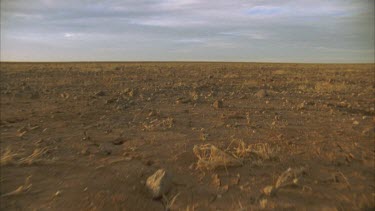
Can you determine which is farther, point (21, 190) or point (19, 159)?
point (19, 159)

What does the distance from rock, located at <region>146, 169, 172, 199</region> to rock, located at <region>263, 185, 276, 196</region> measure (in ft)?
3.06

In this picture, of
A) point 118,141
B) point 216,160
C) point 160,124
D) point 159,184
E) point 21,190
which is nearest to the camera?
point 159,184

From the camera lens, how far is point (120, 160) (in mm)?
4184

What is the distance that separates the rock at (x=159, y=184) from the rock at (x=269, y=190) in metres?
0.93

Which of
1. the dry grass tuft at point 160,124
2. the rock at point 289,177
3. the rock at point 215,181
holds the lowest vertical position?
the rock at point 215,181

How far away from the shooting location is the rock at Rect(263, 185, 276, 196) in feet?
11.1

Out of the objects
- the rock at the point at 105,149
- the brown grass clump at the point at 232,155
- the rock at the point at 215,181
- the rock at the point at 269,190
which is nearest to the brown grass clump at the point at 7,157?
the rock at the point at 105,149

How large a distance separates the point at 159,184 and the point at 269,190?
3.48 ft

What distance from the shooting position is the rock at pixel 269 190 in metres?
3.40

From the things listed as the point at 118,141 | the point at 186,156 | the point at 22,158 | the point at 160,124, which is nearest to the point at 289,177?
the point at 186,156

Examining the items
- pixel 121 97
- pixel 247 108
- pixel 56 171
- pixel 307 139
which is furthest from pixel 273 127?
pixel 121 97

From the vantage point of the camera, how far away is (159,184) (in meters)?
3.41

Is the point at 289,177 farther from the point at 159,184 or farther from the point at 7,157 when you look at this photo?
the point at 7,157

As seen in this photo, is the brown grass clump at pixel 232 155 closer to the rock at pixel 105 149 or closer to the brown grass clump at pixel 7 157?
the rock at pixel 105 149
